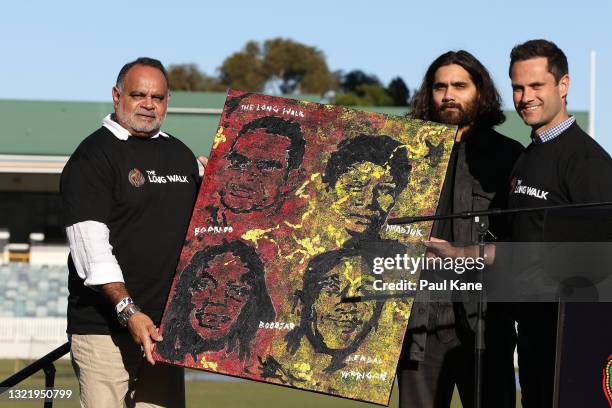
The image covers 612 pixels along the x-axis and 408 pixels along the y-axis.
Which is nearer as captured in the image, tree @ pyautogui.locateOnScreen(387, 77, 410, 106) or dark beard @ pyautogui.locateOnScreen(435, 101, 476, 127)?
dark beard @ pyautogui.locateOnScreen(435, 101, 476, 127)

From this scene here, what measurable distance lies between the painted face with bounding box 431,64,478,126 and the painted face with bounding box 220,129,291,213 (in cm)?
74

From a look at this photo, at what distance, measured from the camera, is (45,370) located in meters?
5.45

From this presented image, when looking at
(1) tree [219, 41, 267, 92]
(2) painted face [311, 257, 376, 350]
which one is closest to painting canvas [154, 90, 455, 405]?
(2) painted face [311, 257, 376, 350]

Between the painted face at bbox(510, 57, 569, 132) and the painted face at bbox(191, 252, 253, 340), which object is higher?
the painted face at bbox(510, 57, 569, 132)

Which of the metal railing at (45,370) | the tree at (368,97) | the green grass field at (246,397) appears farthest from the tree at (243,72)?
the metal railing at (45,370)

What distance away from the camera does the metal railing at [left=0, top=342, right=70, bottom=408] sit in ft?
17.4

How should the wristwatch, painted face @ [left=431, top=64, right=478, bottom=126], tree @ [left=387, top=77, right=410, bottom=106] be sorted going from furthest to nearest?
1. tree @ [left=387, top=77, right=410, bottom=106]
2. painted face @ [left=431, top=64, right=478, bottom=126]
3. the wristwatch

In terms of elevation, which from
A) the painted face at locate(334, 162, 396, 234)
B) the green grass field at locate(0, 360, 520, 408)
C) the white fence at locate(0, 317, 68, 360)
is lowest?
the white fence at locate(0, 317, 68, 360)

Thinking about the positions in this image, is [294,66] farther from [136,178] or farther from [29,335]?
[136,178]

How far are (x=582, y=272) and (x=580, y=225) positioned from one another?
18 centimetres

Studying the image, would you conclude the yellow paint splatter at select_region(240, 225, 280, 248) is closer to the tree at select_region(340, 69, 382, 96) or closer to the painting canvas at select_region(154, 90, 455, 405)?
the painting canvas at select_region(154, 90, 455, 405)

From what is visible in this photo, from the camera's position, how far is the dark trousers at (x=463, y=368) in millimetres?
4883

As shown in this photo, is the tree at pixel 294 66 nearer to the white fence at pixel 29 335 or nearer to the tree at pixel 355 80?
the tree at pixel 355 80

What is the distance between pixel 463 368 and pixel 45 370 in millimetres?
2079
